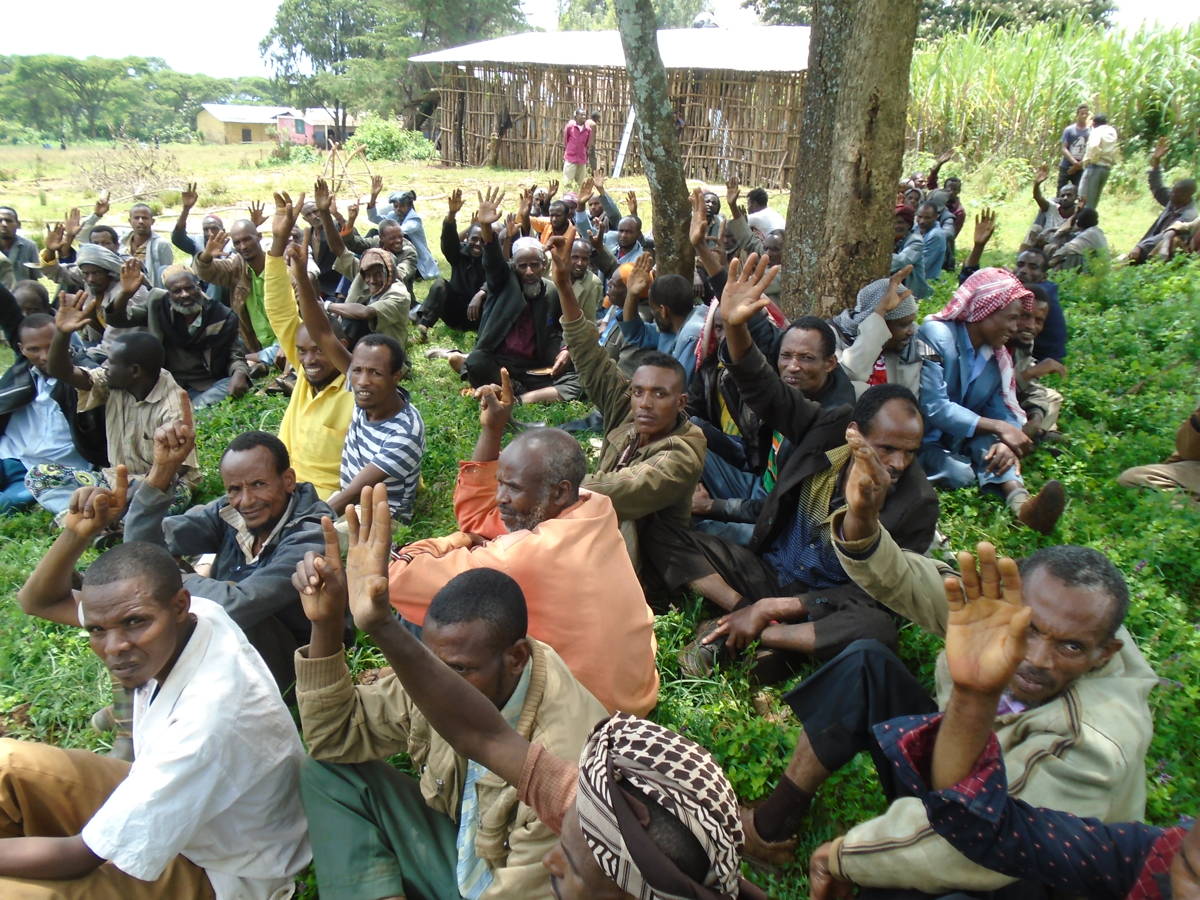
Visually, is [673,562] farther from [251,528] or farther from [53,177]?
[53,177]

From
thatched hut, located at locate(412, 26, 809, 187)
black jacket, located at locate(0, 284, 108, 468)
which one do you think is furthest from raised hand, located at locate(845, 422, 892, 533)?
thatched hut, located at locate(412, 26, 809, 187)

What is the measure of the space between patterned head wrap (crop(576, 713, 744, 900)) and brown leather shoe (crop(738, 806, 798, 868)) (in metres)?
1.19

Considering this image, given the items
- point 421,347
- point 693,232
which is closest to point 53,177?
point 421,347

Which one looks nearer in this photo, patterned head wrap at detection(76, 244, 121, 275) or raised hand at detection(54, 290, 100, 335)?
raised hand at detection(54, 290, 100, 335)

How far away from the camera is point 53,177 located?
23703mm

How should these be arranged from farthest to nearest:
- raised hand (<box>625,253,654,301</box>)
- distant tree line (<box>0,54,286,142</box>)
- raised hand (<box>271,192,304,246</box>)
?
distant tree line (<box>0,54,286,142</box>) < raised hand (<box>625,253,654,301</box>) < raised hand (<box>271,192,304,246</box>)

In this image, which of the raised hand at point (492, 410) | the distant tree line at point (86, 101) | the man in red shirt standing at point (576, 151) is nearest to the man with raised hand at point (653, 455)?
the raised hand at point (492, 410)

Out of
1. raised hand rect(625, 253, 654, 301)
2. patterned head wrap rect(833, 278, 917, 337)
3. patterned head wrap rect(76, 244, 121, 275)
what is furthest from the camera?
patterned head wrap rect(76, 244, 121, 275)

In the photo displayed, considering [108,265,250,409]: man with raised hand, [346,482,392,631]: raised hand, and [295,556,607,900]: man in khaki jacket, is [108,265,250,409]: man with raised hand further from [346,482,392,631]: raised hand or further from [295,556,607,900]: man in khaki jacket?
[346,482,392,631]: raised hand

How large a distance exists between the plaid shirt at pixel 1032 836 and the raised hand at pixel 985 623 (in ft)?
0.53

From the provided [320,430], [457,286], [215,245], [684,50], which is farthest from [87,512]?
[684,50]

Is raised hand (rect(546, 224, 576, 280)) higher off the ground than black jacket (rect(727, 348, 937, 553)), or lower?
higher

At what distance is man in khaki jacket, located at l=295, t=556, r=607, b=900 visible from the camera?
2137mm

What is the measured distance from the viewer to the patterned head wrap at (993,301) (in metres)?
4.58
